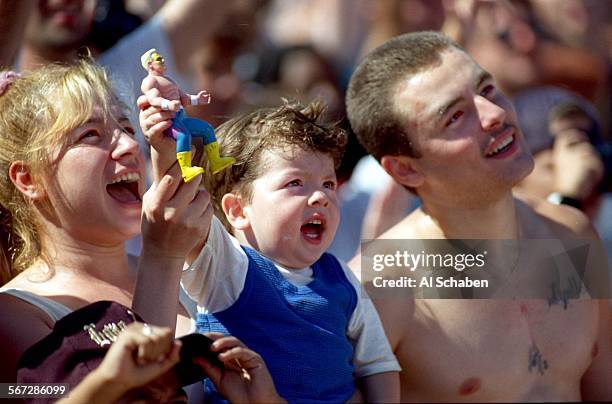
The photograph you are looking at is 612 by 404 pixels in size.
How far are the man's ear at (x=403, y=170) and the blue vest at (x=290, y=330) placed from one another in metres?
0.65

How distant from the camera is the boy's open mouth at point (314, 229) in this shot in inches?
85.3

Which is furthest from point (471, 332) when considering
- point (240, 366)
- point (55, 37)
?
point (55, 37)

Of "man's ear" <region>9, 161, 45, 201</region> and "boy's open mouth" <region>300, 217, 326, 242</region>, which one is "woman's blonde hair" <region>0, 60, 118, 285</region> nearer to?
"man's ear" <region>9, 161, 45, 201</region>

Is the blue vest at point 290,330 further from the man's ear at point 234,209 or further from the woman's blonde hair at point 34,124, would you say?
the woman's blonde hair at point 34,124

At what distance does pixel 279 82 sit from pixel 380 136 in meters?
1.06

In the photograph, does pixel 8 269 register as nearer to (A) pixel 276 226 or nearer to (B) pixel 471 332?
(A) pixel 276 226

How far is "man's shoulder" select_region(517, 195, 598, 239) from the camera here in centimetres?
285

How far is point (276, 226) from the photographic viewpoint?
85.0 inches

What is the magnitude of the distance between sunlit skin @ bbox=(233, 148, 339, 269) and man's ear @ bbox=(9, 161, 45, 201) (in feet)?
1.43

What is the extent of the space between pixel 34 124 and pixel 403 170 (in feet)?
3.42

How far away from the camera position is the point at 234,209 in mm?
2229

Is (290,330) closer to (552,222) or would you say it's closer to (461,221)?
(461,221)

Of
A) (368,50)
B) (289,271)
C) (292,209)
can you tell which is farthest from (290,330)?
(368,50)

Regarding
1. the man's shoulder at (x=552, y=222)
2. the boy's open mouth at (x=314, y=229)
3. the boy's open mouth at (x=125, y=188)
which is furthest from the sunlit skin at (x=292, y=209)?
the man's shoulder at (x=552, y=222)
